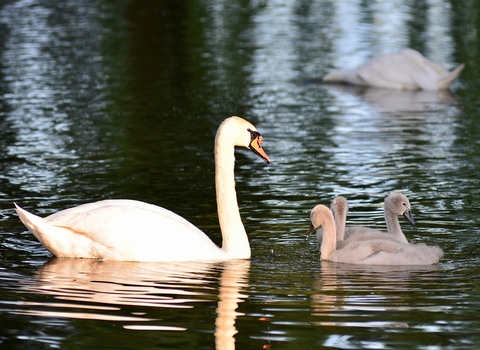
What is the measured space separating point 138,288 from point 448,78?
12.1m

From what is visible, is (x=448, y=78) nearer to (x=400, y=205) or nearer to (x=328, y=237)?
(x=400, y=205)

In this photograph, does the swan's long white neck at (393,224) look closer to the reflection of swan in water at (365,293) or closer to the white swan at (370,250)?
the white swan at (370,250)

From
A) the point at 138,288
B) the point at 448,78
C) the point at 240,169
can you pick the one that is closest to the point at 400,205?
the point at 138,288

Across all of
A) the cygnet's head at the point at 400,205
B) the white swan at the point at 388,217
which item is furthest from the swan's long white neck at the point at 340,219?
the cygnet's head at the point at 400,205

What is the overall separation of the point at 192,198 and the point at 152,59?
11.4 m

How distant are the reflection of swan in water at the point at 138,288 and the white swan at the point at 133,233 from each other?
3.0 inches

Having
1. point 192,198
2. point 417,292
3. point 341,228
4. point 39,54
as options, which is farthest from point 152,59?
point 417,292

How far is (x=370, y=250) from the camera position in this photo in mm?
8930

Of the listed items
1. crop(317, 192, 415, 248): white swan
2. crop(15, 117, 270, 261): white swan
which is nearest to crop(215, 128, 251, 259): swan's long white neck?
crop(15, 117, 270, 261): white swan

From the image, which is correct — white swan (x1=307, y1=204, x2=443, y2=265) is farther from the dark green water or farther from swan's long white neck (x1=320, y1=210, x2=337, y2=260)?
the dark green water

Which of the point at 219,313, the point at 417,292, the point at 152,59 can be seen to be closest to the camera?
the point at 219,313

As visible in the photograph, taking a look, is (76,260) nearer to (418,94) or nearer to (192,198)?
(192,198)

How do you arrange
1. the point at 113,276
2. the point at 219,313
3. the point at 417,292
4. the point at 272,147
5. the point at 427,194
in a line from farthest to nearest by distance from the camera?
1. the point at 272,147
2. the point at 427,194
3. the point at 113,276
4. the point at 417,292
5. the point at 219,313

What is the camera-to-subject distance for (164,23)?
28062mm
